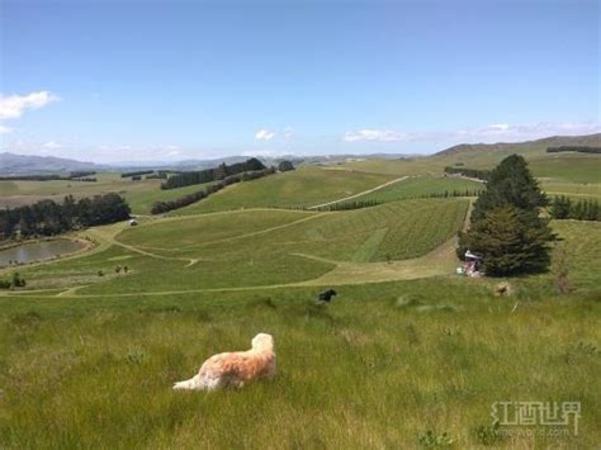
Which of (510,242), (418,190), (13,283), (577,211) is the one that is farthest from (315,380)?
(418,190)

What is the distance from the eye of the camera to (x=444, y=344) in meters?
10.2

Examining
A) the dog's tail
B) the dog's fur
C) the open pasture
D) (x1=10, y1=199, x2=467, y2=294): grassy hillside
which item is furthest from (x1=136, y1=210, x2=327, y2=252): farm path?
the dog's tail

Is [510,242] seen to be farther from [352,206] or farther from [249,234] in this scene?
[352,206]

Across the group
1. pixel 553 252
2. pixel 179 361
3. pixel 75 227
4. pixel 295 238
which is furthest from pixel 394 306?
pixel 75 227

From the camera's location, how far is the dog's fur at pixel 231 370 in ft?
23.7

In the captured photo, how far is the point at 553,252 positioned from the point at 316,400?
80308mm

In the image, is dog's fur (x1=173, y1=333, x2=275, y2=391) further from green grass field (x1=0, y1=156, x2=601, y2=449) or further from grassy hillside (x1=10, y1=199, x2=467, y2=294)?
grassy hillside (x1=10, y1=199, x2=467, y2=294)

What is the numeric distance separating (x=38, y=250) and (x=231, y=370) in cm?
17475

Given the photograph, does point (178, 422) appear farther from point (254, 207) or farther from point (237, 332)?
point (254, 207)

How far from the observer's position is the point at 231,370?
7379 millimetres

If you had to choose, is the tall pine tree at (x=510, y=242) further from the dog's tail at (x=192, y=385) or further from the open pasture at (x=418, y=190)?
the open pasture at (x=418, y=190)

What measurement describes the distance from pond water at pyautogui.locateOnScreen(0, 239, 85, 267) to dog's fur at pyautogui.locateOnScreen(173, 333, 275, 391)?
153 metres

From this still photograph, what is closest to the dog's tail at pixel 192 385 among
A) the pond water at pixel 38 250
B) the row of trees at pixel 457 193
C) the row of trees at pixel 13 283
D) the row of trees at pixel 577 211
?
the row of trees at pixel 13 283

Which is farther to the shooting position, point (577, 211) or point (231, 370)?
point (577, 211)
